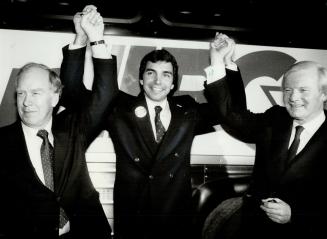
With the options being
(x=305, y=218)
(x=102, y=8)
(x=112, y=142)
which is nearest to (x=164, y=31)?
(x=102, y=8)

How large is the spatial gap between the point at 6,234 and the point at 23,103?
53 cm

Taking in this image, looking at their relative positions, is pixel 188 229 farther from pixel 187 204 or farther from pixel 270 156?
pixel 270 156

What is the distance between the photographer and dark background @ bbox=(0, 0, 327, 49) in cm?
156

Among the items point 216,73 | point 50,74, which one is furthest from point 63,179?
point 216,73

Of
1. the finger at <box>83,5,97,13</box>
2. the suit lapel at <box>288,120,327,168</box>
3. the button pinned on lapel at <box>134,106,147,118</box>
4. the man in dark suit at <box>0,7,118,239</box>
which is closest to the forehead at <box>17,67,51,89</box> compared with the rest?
the man in dark suit at <box>0,7,118,239</box>

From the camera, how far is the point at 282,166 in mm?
1656

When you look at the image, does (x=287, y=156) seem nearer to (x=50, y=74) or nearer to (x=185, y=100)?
(x=185, y=100)

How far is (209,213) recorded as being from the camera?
5.61 ft

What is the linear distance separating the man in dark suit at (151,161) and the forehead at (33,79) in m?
0.16

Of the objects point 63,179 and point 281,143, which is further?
point 281,143

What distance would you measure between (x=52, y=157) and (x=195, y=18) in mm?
886

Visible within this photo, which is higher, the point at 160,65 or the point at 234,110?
A: the point at 160,65

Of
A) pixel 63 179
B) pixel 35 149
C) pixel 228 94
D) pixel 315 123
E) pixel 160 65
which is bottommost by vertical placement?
pixel 63 179

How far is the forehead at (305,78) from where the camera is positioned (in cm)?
168
